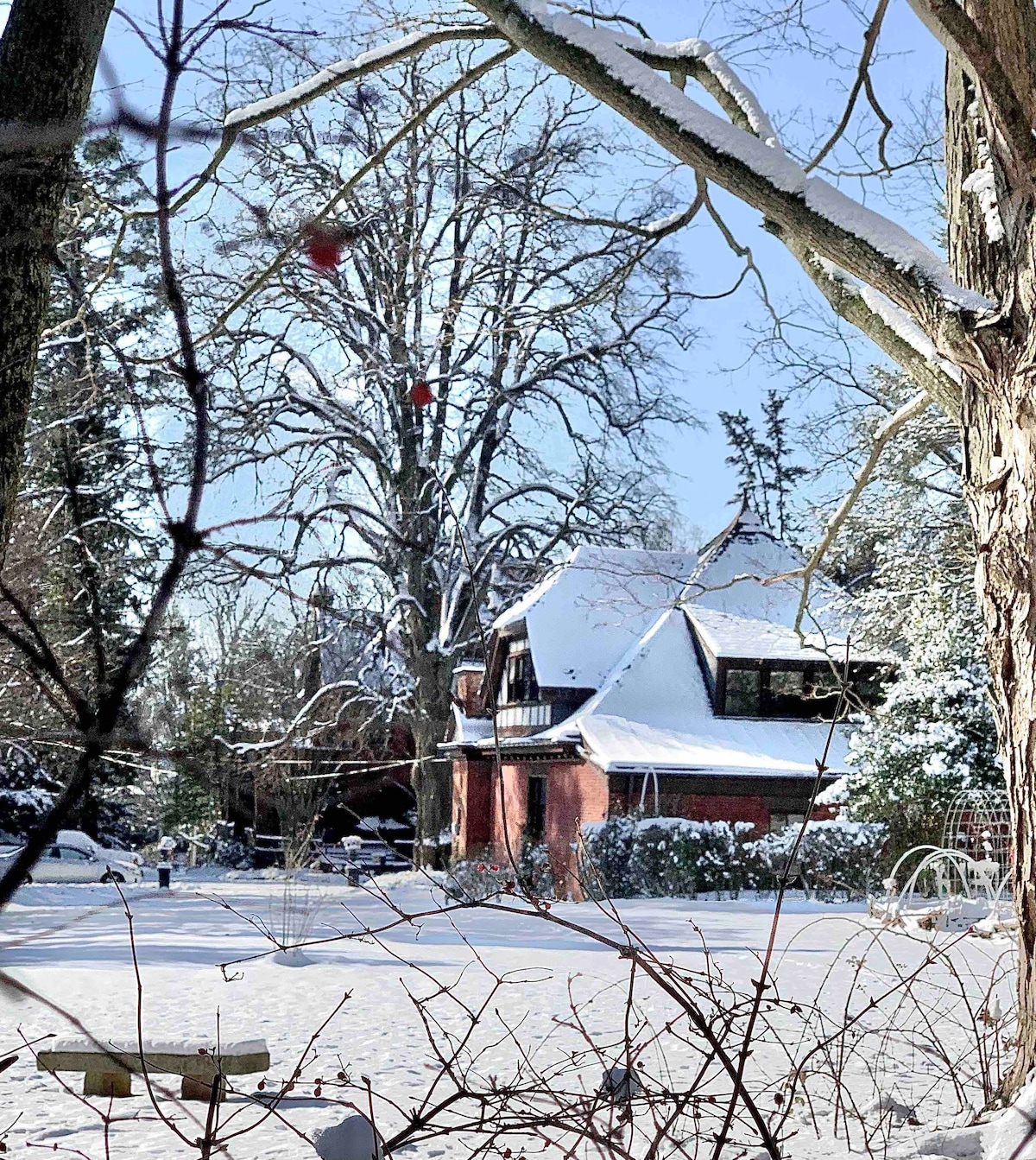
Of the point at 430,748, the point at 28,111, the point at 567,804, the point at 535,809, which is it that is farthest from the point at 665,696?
the point at 28,111

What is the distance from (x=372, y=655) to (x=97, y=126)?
22.4 m

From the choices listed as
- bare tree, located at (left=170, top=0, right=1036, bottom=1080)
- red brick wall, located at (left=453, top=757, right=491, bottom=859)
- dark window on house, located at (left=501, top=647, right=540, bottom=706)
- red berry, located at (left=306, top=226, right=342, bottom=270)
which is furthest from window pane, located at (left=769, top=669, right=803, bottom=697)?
red berry, located at (left=306, top=226, right=342, bottom=270)

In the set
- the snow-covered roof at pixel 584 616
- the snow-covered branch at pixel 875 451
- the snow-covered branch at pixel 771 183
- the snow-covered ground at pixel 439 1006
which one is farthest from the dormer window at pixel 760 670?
the snow-covered branch at pixel 771 183

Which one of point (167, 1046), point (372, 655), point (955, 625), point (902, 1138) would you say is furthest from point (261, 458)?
point (902, 1138)

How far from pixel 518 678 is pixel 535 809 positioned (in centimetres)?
273

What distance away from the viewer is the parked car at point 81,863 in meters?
18.8

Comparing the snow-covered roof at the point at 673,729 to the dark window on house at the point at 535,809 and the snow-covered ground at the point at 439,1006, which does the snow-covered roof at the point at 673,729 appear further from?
the snow-covered ground at the point at 439,1006

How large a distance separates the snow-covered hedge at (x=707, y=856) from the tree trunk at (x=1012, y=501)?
13.3m

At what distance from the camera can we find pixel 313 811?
88.4 ft

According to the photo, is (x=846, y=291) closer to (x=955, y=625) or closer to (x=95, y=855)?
(x=955, y=625)

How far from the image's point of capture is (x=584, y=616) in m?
23.8

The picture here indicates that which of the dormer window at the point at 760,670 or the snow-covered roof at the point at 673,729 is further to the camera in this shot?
the dormer window at the point at 760,670

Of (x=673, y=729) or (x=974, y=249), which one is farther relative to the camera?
(x=673, y=729)

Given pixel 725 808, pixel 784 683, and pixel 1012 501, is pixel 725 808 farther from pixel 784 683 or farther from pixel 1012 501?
pixel 1012 501
